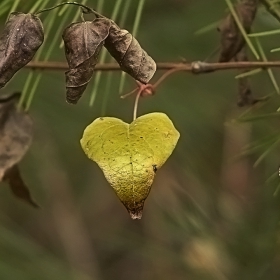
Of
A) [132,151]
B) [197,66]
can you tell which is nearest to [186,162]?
[197,66]

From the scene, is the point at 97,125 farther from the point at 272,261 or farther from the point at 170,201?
the point at 170,201

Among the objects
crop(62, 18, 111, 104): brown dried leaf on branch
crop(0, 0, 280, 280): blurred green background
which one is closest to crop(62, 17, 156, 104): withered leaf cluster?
crop(62, 18, 111, 104): brown dried leaf on branch

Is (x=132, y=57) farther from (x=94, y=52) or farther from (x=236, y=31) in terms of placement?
(x=236, y=31)

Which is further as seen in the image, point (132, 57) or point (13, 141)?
point (13, 141)

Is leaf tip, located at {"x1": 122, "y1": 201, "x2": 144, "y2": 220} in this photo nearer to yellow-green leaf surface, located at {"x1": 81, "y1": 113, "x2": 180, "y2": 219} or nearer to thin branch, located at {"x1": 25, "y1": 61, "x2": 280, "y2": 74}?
yellow-green leaf surface, located at {"x1": 81, "y1": 113, "x2": 180, "y2": 219}

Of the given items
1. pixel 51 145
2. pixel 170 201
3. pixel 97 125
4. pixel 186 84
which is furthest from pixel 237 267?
Answer: pixel 97 125
